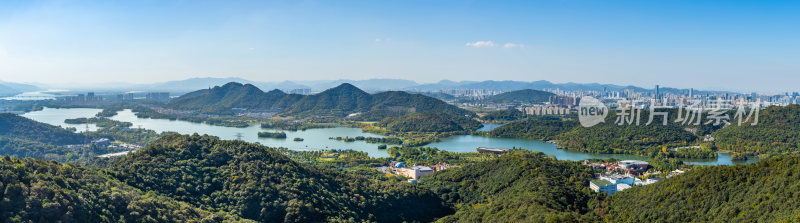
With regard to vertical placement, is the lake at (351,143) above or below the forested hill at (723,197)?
below

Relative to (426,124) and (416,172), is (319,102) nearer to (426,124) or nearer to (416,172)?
(426,124)

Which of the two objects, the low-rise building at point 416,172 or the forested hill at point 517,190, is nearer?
the forested hill at point 517,190

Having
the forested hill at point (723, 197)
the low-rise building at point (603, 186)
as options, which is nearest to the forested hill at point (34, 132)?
the low-rise building at point (603, 186)

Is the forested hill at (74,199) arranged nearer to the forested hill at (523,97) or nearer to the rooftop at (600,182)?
the rooftop at (600,182)

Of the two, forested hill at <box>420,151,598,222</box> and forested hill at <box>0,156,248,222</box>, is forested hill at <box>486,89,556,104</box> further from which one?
forested hill at <box>0,156,248,222</box>

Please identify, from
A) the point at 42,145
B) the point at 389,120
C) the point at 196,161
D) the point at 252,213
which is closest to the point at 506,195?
the point at 252,213

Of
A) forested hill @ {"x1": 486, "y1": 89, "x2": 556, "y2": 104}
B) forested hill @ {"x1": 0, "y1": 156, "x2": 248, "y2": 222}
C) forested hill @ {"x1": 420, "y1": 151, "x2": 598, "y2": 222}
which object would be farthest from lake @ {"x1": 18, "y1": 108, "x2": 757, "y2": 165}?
forested hill @ {"x1": 486, "y1": 89, "x2": 556, "y2": 104}
